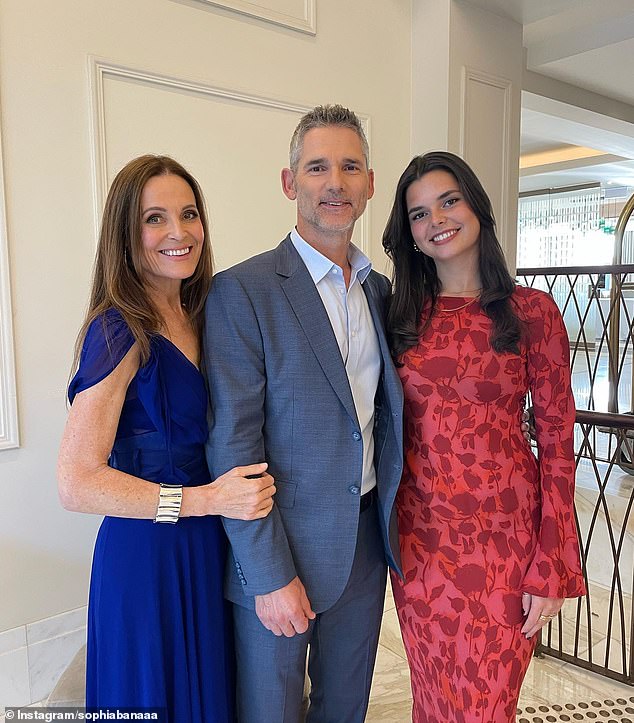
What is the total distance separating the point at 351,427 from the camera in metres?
1.42

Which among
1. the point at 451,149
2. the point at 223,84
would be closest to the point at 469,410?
→ the point at 223,84

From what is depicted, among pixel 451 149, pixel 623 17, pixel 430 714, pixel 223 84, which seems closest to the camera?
pixel 430 714

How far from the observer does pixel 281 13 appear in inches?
115

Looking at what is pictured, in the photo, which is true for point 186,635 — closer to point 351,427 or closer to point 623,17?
point 351,427

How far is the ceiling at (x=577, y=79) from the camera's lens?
4.10m

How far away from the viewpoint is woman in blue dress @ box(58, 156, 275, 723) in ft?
4.26

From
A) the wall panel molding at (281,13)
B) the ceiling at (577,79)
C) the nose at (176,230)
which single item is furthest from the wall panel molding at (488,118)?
the nose at (176,230)

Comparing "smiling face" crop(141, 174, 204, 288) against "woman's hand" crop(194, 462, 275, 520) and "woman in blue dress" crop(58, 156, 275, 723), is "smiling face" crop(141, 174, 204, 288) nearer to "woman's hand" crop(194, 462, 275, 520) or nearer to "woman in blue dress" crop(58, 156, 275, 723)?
"woman in blue dress" crop(58, 156, 275, 723)

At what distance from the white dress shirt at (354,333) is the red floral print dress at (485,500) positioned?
109 millimetres

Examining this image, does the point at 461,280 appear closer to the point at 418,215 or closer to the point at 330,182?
the point at 418,215

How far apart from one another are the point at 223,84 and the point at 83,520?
72.4 inches

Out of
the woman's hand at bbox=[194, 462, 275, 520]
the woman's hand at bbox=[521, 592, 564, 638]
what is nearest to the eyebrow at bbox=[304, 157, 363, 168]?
the woman's hand at bbox=[194, 462, 275, 520]

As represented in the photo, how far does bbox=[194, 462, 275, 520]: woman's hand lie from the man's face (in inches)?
22.2

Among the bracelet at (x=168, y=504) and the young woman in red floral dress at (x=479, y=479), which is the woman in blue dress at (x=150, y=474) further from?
the young woman in red floral dress at (x=479, y=479)
